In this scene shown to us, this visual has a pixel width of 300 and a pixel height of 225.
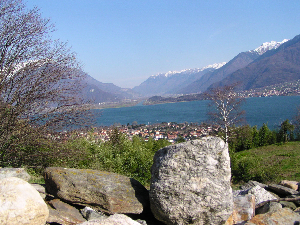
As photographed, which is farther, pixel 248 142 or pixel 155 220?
pixel 248 142

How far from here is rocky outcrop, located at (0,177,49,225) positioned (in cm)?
378

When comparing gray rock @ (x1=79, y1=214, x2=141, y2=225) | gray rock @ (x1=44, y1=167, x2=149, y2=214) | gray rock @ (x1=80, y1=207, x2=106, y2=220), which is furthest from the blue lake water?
gray rock @ (x1=79, y1=214, x2=141, y2=225)

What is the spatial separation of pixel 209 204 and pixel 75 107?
7531mm

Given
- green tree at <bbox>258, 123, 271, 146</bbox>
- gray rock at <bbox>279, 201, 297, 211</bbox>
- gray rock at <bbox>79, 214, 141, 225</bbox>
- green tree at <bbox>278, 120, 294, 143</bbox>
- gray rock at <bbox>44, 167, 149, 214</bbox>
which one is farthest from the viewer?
green tree at <bbox>258, 123, 271, 146</bbox>

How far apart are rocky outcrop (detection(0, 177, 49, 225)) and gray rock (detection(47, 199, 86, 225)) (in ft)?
2.28

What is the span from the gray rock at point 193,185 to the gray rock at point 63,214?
5.80 ft

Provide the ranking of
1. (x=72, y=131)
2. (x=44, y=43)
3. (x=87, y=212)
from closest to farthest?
(x=87, y=212)
(x=44, y=43)
(x=72, y=131)

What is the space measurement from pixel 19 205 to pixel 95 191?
7.21ft

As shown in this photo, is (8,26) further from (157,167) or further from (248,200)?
(248,200)

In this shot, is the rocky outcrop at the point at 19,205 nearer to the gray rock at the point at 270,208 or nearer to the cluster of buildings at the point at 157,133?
the gray rock at the point at 270,208

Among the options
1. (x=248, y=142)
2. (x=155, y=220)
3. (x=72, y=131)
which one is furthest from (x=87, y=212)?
(x=248, y=142)

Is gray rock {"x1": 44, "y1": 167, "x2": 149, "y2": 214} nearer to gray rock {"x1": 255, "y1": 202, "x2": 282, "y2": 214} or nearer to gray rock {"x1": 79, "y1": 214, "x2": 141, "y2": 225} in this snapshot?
gray rock {"x1": 79, "y1": 214, "x2": 141, "y2": 225}

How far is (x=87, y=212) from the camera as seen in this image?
5.51 meters

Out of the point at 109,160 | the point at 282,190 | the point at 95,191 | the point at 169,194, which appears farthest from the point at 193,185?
the point at 109,160
